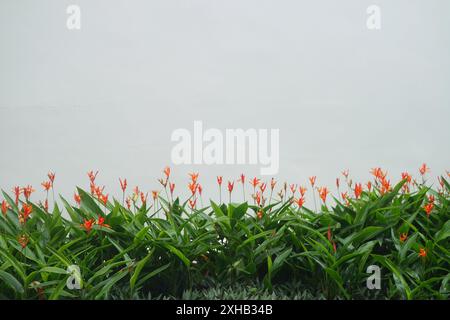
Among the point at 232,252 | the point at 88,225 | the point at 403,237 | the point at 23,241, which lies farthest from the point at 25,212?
the point at 403,237

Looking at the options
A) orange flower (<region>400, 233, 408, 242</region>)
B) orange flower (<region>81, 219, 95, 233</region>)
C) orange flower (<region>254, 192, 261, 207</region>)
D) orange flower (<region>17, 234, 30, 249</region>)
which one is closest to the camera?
orange flower (<region>17, 234, 30, 249</region>)

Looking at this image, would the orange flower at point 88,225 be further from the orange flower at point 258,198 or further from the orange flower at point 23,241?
the orange flower at point 258,198

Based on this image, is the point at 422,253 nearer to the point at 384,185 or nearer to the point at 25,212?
the point at 384,185

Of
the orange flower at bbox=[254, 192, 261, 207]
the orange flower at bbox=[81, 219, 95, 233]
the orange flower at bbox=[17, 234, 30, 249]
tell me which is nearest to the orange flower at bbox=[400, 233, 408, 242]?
the orange flower at bbox=[254, 192, 261, 207]

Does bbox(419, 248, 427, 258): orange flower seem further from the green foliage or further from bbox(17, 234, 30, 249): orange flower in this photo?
bbox(17, 234, 30, 249): orange flower

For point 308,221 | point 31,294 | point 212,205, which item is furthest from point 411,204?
point 31,294

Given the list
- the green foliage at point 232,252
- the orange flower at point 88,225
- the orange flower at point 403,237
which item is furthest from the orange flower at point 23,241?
the orange flower at point 403,237

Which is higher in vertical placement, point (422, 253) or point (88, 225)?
point (88, 225)

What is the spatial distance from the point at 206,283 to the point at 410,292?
81 cm

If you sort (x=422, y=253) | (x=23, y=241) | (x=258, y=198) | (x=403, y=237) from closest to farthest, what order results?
(x=23, y=241)
(x=422, y=253)
(x=403, y=237)
(x=258, y=198)
